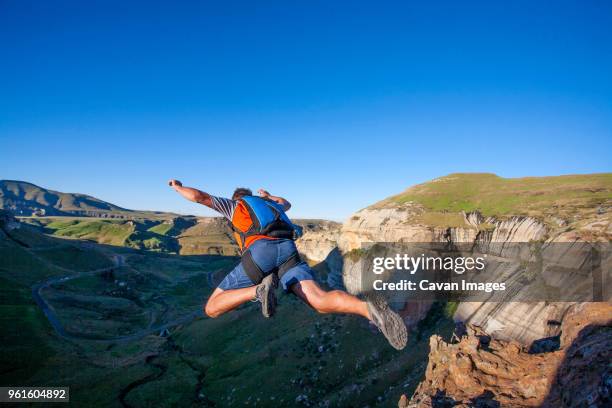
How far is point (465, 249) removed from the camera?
4038cm

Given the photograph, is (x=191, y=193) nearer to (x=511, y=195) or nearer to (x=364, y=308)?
(x=364, y=308)

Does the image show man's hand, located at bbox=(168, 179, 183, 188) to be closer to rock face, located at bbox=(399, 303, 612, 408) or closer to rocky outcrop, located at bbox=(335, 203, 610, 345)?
rock face, located at bbox=(399, 303, 612, 408)

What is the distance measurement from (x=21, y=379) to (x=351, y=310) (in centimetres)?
7036

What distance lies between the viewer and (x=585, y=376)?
8.86 meters

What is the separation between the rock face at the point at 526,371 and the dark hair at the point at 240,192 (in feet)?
31.1

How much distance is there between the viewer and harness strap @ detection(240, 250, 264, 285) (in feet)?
27.3

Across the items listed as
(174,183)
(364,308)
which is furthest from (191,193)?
(364,308)

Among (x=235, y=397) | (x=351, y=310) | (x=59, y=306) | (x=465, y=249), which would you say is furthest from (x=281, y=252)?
(x=59, y=306)

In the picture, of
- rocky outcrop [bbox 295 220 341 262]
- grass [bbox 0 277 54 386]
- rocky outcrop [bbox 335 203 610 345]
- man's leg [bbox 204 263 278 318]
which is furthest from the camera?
rocky outcrop [bbox 295 220 341 262]

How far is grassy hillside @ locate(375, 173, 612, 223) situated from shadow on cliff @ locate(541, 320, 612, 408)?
88.7 feet

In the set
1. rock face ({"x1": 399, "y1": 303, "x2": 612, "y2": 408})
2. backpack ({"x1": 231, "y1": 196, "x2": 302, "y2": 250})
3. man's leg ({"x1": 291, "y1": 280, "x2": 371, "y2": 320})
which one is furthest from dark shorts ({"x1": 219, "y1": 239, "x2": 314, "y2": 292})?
rock face ({"x1": 399, "y1": 303, "x2": 612, "y2": 408})

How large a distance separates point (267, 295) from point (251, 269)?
1034 mm

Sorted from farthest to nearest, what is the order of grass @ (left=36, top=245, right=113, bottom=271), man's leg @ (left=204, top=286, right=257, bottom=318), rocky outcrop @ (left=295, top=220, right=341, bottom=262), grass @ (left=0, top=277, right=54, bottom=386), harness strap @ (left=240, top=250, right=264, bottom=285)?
grass @ (left=36, top=245, right=113, bottom=271) → rocky outcrop @ (left=295, top=220, right=341, bottom=262) → grass @ (left=0, top=277, right=54, bottom=386) → harness strap @ (left=240, top=250, right=264, bottom=285) → man's leg @ (left=204, top=286, right=257, bottom=318)

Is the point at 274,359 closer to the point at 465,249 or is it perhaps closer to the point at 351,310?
the point at 465,249
